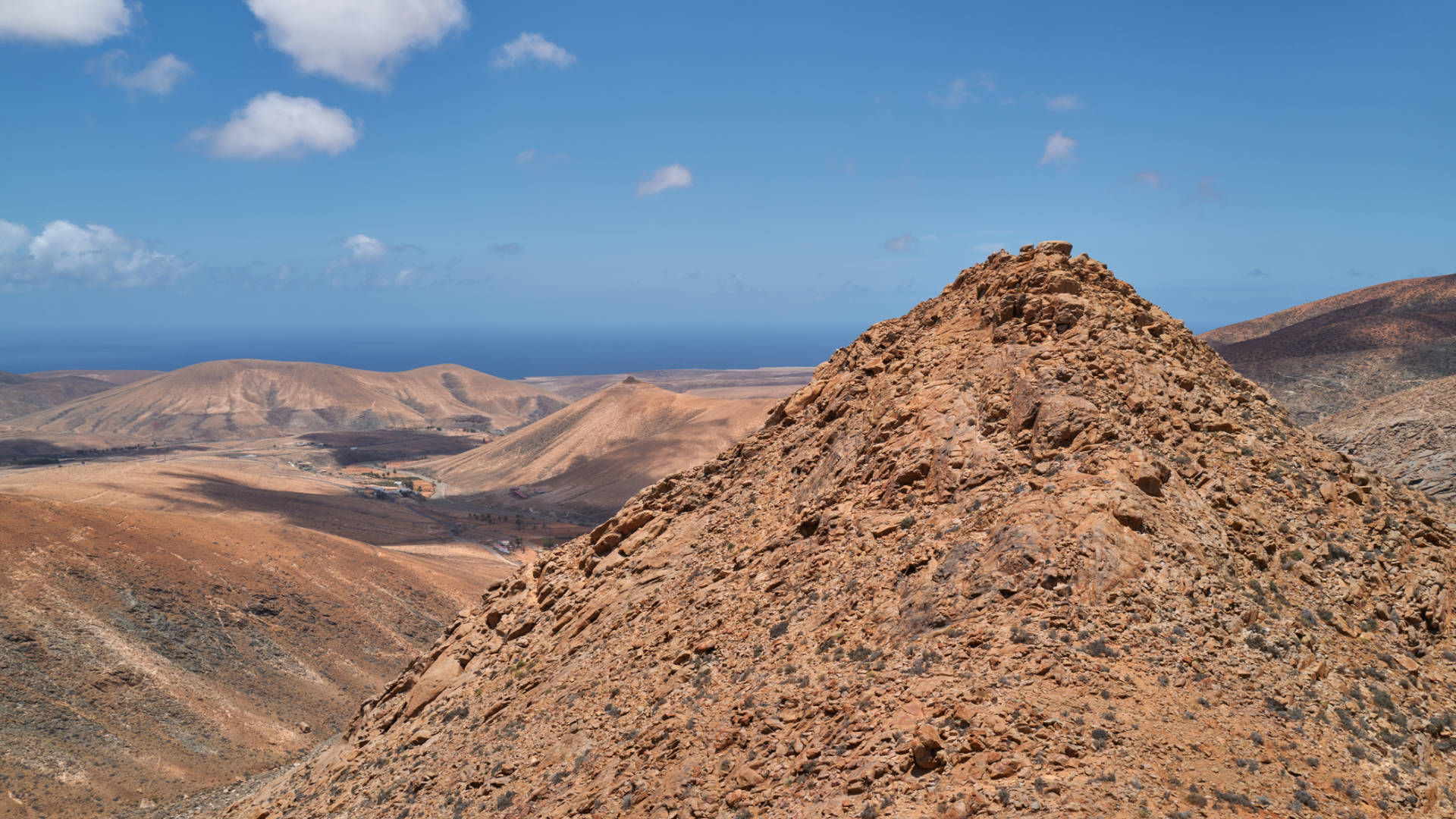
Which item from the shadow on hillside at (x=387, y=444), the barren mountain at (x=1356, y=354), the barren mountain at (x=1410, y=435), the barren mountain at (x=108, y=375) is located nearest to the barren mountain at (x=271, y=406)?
the shadow on hillside at (x=387, y=444)

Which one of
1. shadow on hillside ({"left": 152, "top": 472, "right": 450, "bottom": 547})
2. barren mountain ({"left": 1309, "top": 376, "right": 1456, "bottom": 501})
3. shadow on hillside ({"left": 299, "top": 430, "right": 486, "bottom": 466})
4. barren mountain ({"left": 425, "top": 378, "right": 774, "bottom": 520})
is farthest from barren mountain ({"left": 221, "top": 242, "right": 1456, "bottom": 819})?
shadow on hillside ({"left": 299, "top": 430, "right": 486, "bottom": 466})

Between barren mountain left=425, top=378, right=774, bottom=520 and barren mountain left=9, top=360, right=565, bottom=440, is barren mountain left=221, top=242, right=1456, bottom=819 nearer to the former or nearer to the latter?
barren mountain left=425, top=378, right=774, bottom=520

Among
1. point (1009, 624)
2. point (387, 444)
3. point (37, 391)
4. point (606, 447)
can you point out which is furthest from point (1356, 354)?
point (37, 391)

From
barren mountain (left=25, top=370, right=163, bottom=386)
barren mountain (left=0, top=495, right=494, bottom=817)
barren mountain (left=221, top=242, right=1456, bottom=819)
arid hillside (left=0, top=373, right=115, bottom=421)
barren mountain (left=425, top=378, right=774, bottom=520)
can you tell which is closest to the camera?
barren mountain (left=221, top=242, right=1456, bottom=819)

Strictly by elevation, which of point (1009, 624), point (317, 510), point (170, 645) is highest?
point (1009, 624)

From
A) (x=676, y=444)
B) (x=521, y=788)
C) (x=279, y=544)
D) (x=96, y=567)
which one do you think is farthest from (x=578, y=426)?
(x=521, y=788)

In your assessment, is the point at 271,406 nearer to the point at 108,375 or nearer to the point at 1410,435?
the point at 108,375
